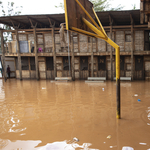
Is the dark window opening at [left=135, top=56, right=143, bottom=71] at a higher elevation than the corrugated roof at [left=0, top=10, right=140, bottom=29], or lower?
lower

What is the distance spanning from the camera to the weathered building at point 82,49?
1352 centimetres

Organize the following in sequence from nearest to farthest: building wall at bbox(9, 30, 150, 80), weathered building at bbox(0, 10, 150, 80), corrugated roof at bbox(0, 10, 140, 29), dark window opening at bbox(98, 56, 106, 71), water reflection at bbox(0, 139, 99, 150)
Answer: water reflection at bbox(0, 139, 99, 150)
corrugated roof at bbox(0, 10, 140, 29)
weathered building at bbox(0, 10, 150, 80)
building wall at bbox(9, 30, 150, 80)
dark window opening at bbox(98, 56, 106, 71)

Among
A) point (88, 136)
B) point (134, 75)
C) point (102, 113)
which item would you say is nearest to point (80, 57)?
point (134, 75)

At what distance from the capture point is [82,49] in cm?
1535

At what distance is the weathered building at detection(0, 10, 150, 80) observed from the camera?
532 inches

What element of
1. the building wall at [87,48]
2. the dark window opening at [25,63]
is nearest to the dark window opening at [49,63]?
the building wall at [87,48]

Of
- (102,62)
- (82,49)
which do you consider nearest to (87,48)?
(82,49)

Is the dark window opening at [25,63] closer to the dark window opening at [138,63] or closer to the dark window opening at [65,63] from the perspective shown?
the dark window opening at [65,63]

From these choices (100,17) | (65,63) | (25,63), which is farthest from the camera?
(25,63)

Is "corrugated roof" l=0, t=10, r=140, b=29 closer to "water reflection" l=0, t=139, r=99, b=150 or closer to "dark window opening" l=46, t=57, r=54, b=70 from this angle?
"dark window opening" l=46, t=57, r=54, b=70

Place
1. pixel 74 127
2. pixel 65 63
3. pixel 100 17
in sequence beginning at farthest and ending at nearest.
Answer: pixel 65 63 → pixel 100 17 → pixel 74 127

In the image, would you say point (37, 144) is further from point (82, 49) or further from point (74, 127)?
point (82, 49)

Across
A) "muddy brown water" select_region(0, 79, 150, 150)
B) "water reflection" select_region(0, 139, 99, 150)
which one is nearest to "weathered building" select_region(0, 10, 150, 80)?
"muddy brown water" select_region(0, 79, 150, 150)

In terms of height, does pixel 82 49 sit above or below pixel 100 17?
below
